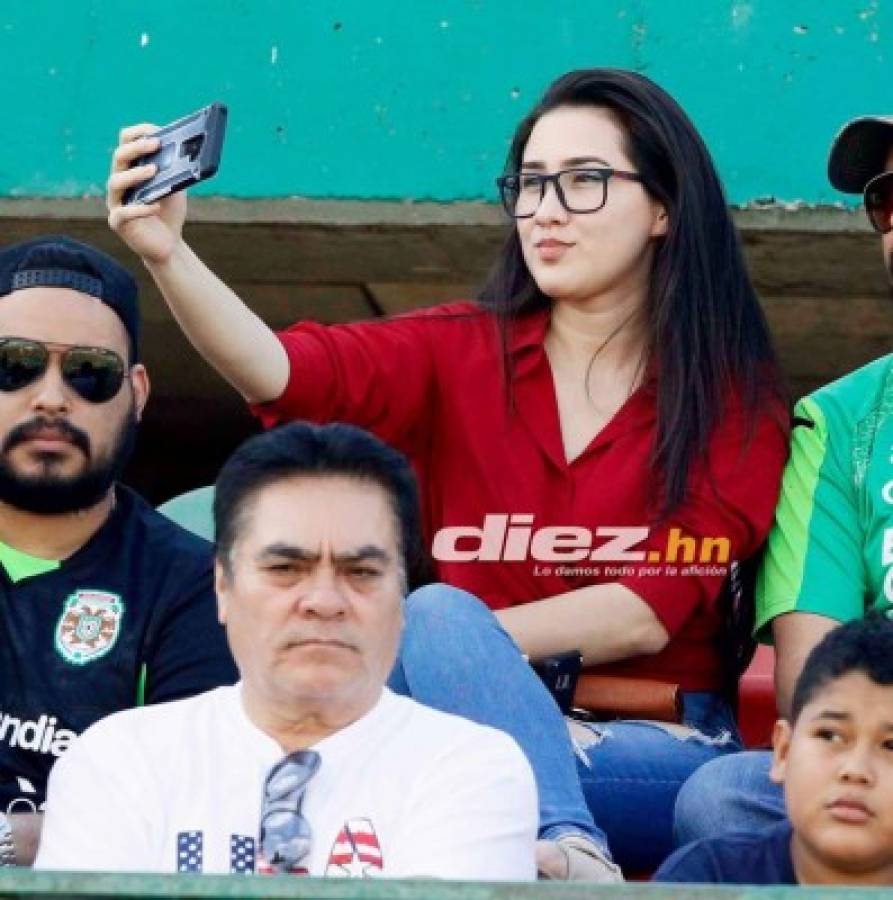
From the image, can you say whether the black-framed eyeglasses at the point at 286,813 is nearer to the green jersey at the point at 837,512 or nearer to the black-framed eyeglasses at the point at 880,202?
the green jersey at the point at 837,512

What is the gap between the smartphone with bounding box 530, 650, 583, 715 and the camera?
13.0 ft

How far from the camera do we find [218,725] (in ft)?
10.6

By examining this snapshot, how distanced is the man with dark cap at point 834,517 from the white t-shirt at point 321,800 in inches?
36.7

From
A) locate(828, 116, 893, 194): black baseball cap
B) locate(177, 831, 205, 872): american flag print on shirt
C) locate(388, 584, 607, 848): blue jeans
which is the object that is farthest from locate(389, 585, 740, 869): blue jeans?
locate(828, 116, 893, 194): black baseball cap

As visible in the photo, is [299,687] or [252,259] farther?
[252,259]

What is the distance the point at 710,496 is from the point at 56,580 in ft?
3.49

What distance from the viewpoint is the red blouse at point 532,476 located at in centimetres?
412

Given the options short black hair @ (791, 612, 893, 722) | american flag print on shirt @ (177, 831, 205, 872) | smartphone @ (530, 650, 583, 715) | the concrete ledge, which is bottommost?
the concrete ledge

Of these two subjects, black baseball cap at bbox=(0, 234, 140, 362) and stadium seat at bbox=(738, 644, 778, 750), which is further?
stadium seat at bbox=(738, 644, 778, 750)

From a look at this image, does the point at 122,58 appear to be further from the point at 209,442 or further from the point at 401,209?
the point at 209,442

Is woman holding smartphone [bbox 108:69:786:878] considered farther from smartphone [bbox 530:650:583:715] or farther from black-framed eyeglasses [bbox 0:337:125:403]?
black-framed eyeglasses [bbox 0:337:125:403]

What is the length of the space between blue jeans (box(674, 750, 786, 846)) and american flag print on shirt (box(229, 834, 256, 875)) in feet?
2.79

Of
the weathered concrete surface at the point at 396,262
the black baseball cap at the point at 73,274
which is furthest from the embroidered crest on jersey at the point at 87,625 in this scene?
the weathered concrete surface at the point at 396,262

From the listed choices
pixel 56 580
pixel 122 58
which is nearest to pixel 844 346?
pixel 122 58
